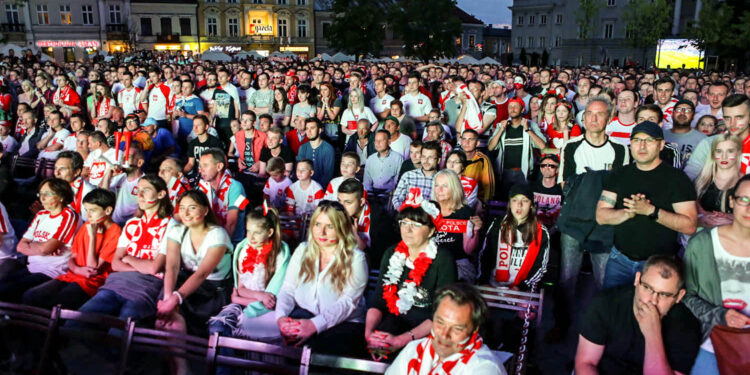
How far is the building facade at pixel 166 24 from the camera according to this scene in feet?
182

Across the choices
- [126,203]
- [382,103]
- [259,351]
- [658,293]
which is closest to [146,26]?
[382,103]

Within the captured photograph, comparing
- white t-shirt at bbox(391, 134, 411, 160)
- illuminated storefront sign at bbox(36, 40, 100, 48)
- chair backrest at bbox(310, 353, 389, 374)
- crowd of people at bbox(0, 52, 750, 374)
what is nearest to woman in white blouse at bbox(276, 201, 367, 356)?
crowd of people at bbox(0, 52, 750, 374)

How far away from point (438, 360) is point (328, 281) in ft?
4.19

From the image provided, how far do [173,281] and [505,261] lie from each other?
251 cm

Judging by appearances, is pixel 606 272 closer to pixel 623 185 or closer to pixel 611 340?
pixel 623 185

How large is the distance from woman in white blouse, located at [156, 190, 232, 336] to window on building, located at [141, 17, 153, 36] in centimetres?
5864

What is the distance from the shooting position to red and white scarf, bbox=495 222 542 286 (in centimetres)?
419

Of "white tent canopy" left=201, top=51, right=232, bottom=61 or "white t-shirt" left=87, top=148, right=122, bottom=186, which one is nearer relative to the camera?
"white t-shirt" left=87, top=148, right=122, bottom=186

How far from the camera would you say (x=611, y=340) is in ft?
9.27

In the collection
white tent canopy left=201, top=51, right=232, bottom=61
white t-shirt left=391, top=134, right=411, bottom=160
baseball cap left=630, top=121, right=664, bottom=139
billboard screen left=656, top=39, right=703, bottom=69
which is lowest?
white t-shirt left=391, top=134, right=411, bottom=160

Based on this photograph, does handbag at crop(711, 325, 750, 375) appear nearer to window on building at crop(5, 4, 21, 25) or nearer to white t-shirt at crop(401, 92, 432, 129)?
white t-shirt at crop(401, 92, 432, 129)

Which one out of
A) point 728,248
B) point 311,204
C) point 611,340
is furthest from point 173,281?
point 728,248

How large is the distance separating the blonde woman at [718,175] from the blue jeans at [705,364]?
1115 millimetres

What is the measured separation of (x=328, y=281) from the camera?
3748mm
